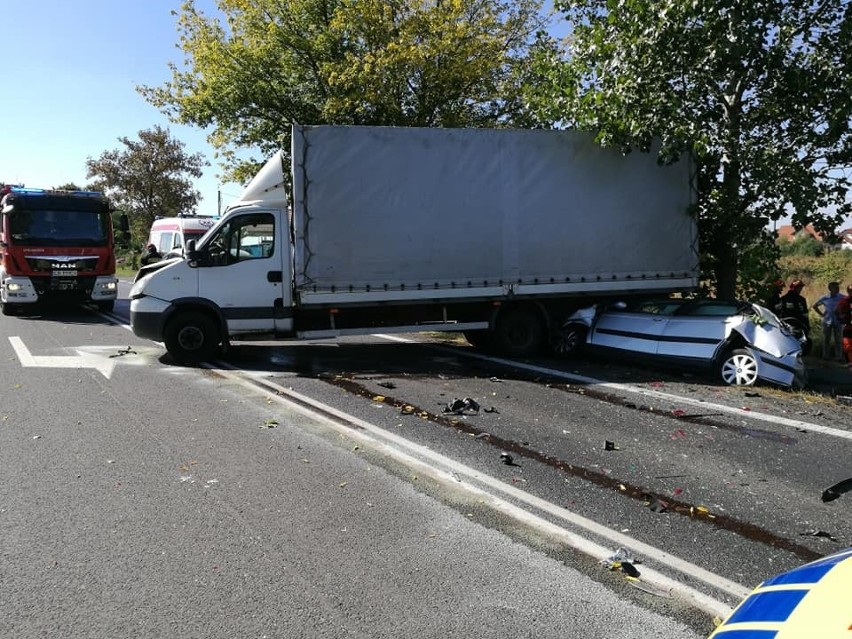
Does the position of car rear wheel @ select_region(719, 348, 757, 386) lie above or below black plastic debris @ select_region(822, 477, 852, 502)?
below

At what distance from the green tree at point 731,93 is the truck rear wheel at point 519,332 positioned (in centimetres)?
311

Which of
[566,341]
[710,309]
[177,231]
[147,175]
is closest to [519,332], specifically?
[566,341]

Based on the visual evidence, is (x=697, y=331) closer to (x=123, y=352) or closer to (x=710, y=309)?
(x=710, y=309)

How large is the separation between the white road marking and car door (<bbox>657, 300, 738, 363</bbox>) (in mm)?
4971

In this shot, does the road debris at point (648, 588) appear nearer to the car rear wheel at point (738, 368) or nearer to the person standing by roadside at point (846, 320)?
the car rear wheel at point (738, 368)

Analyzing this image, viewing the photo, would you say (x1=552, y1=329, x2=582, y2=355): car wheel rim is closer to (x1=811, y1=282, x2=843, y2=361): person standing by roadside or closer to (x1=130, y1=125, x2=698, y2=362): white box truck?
(x1=130, y1=125, x2=698, y2=362): white box truck

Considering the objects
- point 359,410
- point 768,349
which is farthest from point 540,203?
point 359,410

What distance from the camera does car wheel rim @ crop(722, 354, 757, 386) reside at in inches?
357

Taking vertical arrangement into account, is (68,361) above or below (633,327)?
below

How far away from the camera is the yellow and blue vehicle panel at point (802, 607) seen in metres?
1.66

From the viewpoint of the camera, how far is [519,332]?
11688 mm

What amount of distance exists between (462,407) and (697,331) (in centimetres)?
391

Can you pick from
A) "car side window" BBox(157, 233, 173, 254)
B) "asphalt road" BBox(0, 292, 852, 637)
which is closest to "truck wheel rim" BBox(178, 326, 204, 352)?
"asphalt road" BBox(0, 292, 852, 637)

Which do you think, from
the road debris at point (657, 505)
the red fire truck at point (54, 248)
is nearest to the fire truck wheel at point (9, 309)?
the red fire truck at point (54, 248)
